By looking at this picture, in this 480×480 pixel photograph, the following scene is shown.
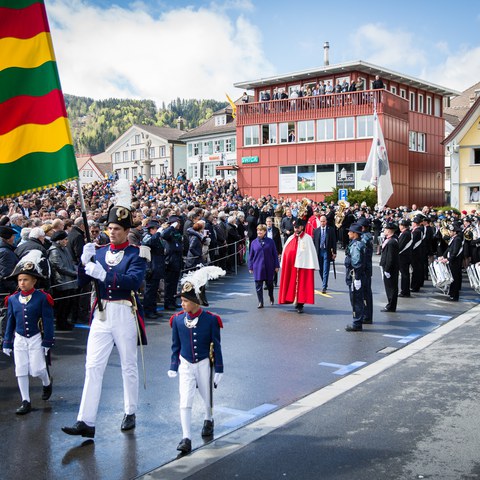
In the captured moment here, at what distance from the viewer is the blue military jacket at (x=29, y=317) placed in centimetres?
709

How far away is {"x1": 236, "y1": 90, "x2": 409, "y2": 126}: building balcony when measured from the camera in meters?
43.4

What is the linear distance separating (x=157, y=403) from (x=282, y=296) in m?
6.49

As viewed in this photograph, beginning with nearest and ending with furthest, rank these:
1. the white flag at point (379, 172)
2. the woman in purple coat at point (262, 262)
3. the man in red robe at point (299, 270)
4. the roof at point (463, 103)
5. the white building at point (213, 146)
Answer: the man in red robe at point (299, 270), the woman in purple coat at point (262, 262), the white flag at point (379, 172), the white building at point (213, 146), the roof at point (463, 103)

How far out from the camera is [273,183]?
48969 millimetres

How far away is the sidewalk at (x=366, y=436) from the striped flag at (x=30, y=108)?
9.79 feet

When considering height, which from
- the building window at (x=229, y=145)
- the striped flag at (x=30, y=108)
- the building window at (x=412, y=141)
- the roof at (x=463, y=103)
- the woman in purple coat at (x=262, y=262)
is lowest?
the woman in purple coat at (x=262, y=262)

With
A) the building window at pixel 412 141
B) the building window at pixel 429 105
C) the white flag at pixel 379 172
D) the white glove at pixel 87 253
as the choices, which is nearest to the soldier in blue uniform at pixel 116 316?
the white glove at pixel 87 253

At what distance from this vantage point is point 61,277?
11.2m

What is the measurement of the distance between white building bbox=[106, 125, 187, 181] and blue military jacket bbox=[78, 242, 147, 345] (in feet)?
230

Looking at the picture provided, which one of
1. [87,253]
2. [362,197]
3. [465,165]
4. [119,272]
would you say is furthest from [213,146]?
[87,253]

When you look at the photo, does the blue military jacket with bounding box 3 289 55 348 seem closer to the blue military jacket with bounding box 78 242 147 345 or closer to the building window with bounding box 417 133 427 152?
the blue military jacket with bounding box 78 242 147 345

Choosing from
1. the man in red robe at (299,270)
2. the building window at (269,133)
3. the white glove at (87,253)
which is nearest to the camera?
the white glove at (87,253)

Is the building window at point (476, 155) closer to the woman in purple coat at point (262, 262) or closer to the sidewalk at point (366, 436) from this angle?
the woman in purple coat at point (262, 262)

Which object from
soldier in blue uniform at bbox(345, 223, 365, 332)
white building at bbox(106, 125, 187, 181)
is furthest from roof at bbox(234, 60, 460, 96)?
soldier in blue uniform at bbox(345, 223, 365, 332)
